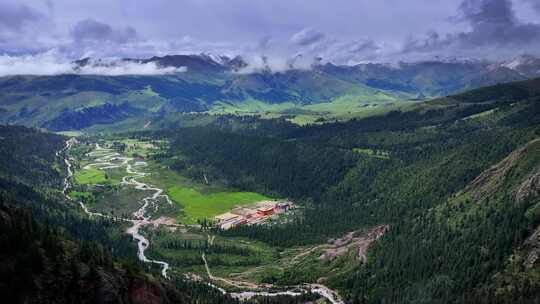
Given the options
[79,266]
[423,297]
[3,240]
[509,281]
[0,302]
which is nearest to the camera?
[0,302]

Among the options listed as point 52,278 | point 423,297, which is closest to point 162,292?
point 52,278

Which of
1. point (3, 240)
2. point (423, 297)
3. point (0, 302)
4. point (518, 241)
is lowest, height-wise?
point (423, 297)

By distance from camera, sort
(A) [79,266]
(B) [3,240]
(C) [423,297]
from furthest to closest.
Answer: (C) [423,297], (A) [79,266], (B) [3,240]

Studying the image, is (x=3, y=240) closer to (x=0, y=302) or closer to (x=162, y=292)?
(x=0, y=302)

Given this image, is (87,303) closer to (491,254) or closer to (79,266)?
(79,266)

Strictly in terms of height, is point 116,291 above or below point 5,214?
below

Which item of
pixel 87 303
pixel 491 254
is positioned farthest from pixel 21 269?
pixel 491 254

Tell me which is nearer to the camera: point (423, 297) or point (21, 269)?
point (21, 269)

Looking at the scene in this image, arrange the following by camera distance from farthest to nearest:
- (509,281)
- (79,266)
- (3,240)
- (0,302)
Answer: (509,281) < (79,266) < (3,240) < (0,302)

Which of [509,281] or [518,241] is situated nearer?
[509,281]
